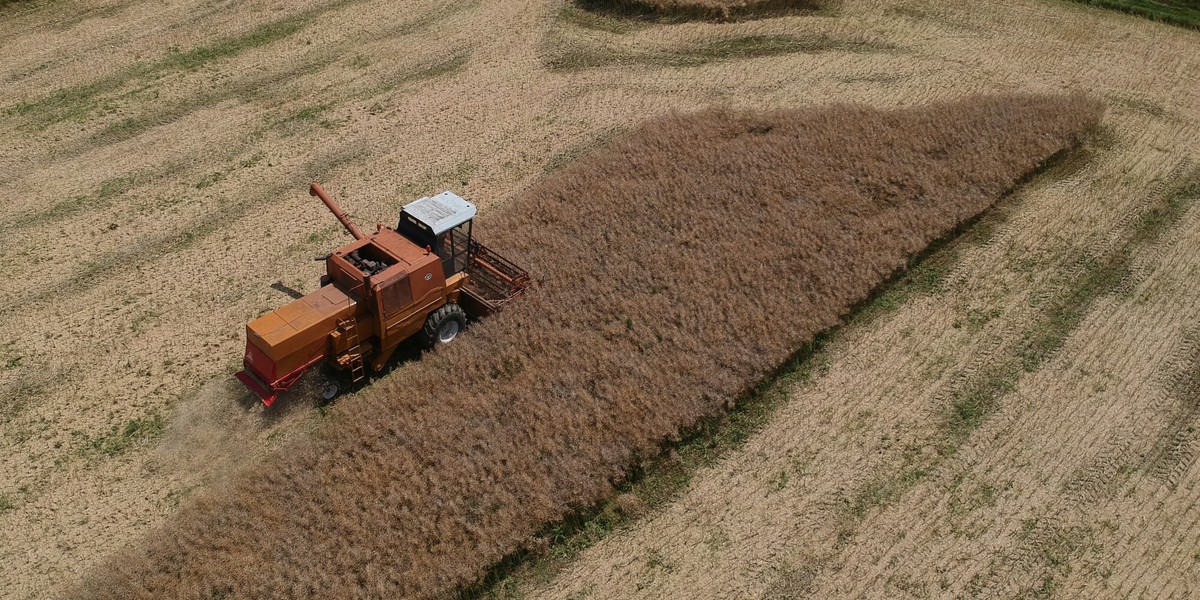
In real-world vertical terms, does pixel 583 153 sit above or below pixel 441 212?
below

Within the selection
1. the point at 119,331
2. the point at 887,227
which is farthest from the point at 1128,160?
the point at 119,331

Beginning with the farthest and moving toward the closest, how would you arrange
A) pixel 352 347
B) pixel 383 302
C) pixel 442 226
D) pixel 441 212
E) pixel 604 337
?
1. pixel 604 337
2. pixel 441 212
3. pixel 442 226
4. pixel 352 347
5. pixel 383 302

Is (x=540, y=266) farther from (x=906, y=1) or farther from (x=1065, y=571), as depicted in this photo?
(x=906, y=1)

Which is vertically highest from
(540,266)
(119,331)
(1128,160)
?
(1128,160)

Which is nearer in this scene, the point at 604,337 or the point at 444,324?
the point at 444,324

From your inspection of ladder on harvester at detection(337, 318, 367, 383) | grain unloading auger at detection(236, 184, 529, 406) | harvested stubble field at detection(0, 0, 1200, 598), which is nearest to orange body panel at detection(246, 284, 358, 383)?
grain unloading auger at detection(236, 184, 529, 406)

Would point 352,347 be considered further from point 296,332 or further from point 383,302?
point 296,332

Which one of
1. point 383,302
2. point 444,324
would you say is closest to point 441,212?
point 444,324
